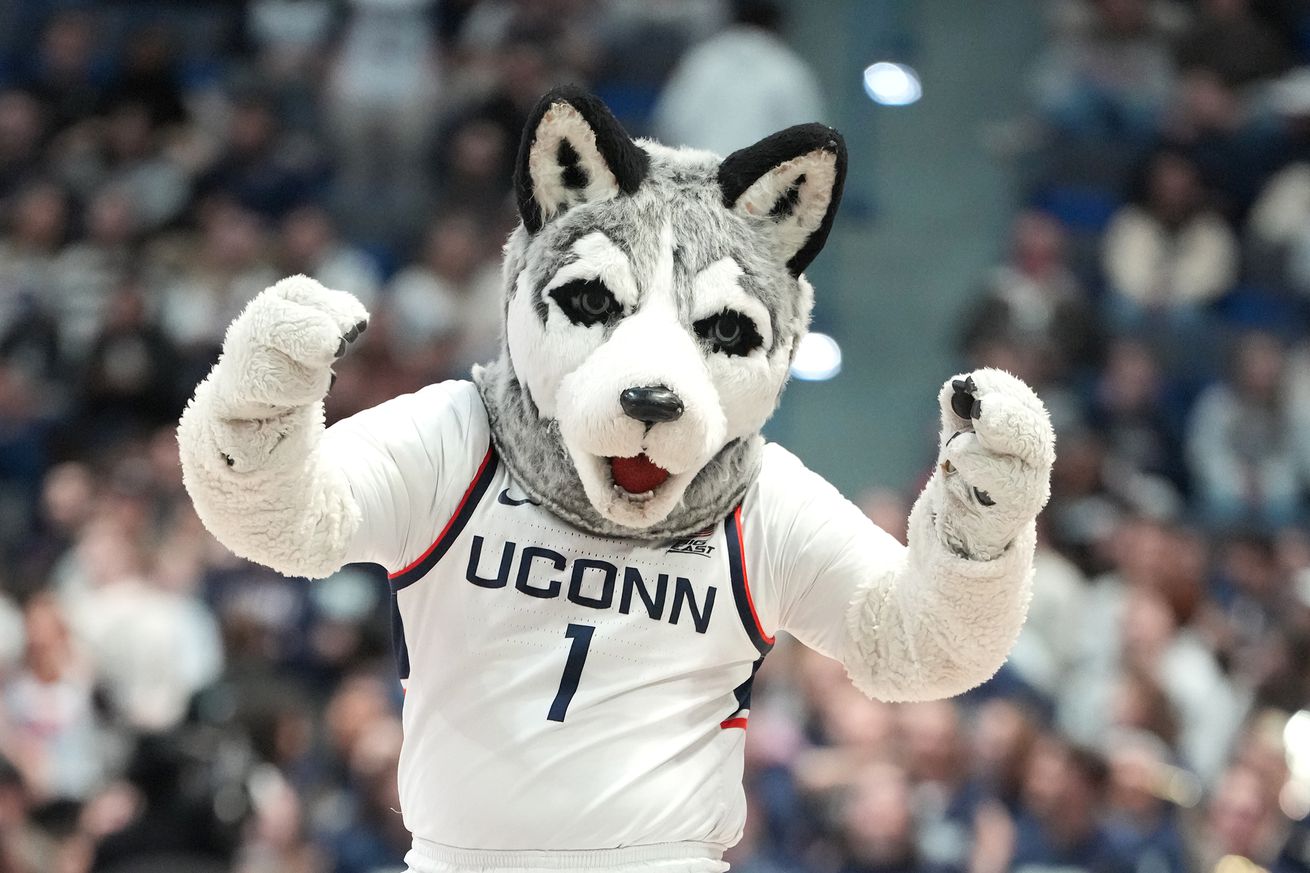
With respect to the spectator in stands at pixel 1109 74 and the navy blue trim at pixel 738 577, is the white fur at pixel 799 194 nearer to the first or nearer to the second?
the navy blue trim at pixel 738 577

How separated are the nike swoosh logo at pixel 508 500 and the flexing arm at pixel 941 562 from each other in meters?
0.38

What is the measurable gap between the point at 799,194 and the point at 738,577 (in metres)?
0.58

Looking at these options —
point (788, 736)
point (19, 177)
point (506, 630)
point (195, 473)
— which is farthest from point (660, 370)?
point (19, 177)

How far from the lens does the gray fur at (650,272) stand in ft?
8.77

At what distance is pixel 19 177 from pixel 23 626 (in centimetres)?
286

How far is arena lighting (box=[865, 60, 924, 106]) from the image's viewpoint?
8164 millimetres

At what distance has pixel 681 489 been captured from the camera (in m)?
2.62

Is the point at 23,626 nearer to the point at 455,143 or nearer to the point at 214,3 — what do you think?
the point at 455,143

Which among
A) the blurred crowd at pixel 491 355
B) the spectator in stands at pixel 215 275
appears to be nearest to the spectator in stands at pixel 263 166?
Result: the blurred crowd at pixel 491 355

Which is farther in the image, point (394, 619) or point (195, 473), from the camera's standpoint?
point (394, 619)

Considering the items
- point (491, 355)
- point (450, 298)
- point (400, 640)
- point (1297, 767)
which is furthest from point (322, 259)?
point (400, 640)

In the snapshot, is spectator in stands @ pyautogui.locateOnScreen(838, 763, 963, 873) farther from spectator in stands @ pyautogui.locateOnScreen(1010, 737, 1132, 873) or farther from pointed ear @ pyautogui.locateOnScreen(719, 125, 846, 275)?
pointed ear @ pyautogui.locateOnScreen(719, 125, 846, 275)

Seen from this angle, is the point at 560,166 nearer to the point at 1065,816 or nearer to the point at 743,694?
the point at 743,694

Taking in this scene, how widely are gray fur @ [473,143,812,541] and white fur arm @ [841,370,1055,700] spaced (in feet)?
0.94
